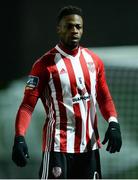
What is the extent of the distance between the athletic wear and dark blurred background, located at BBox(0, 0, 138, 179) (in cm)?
158

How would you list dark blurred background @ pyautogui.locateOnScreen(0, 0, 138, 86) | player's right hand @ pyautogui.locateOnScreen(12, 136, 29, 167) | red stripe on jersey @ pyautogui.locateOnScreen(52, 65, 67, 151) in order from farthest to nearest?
dark blurred background @ pyautogui.locateOnScreen(0, 0, 138, 86), red stripe on jersey @ pyautogui.locateOnScreen(52, 65, 67, 151), player's right hand @ pyautogui.locateOnScreen(12, 136, 29, 167)

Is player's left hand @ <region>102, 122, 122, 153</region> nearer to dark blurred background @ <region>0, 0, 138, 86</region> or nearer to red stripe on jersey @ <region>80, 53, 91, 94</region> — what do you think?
red stripe on jersey @ <region>80, 53, 91, 94</region>

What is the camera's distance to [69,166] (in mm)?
3793

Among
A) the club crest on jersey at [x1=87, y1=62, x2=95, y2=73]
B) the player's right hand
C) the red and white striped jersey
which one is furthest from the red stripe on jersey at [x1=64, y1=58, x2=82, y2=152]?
the player's right hand

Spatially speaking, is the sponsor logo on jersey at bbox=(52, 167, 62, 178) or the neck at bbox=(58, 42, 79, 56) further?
the neck at bbox=(58, 42, 79, 56)

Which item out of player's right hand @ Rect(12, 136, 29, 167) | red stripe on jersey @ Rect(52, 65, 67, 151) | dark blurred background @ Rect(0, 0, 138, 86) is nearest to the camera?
player's right hand @ Rect(12, 136, 29, 167)

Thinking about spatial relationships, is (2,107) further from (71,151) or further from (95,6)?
(71,151)

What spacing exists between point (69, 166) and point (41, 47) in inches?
70.3

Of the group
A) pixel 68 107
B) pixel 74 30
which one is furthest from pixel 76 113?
pixel 74 30

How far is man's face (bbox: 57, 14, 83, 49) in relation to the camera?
3.80 m

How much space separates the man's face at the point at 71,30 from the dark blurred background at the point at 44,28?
154cm

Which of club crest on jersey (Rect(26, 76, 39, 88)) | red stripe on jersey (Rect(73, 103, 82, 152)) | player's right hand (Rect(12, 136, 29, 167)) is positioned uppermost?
club crest on jersey (Rect(26, 76, 39, 88))

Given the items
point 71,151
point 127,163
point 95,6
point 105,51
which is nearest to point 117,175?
point 127,163

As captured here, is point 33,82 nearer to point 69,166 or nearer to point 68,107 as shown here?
point 68,107
